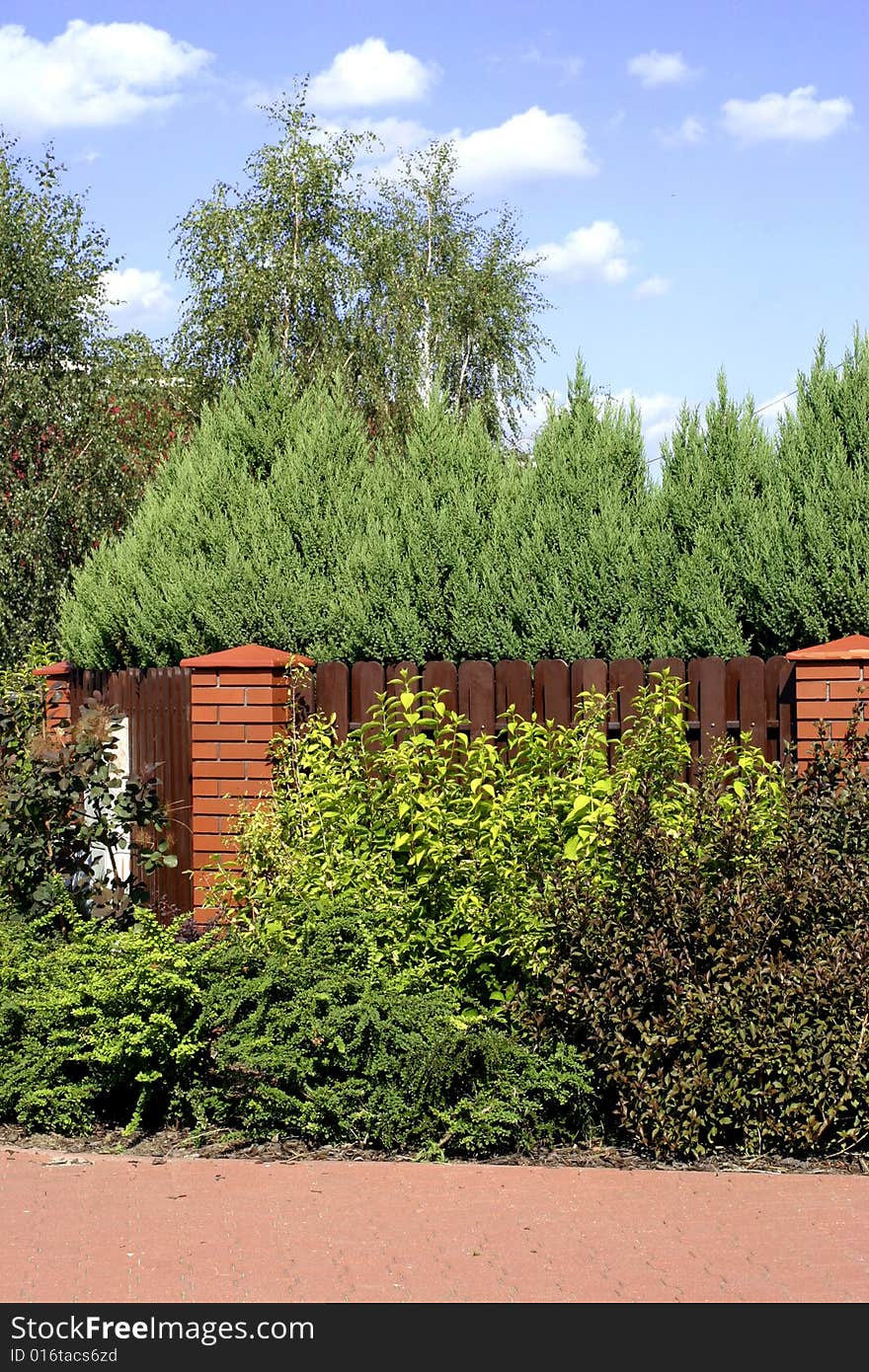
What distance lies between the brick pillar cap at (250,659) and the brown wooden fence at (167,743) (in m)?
0.81

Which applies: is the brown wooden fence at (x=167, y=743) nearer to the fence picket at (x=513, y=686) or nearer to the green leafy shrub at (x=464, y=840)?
the green leafy shrub at (x=464, y=840)

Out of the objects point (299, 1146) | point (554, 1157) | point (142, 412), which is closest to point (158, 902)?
point (299, 1146)

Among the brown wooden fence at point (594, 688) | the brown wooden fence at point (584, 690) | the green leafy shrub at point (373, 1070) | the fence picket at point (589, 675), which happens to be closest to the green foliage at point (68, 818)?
the brown wooden fence at point (584, 690)

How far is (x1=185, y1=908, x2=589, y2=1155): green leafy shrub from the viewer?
17.0 feet

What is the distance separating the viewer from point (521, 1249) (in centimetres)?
410

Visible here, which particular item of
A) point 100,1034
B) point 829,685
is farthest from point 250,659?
point 829,685

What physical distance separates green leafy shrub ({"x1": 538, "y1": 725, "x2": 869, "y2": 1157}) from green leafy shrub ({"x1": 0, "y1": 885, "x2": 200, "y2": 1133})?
152 cm

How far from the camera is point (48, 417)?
16453mm

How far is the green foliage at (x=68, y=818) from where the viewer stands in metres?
6.22

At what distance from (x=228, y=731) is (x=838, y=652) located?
10.9 ft

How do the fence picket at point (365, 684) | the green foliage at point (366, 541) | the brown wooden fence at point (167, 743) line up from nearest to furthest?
the fence picket at point (365, 684)
the green foliage at point (366, 541)
the brown wooden fence at point (167, 743)

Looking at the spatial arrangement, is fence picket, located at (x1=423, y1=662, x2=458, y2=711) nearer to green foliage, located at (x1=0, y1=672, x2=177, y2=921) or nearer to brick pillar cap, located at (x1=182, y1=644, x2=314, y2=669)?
brick pillar cap, located at (x1=182, y1=644, x2=314, y2=669)

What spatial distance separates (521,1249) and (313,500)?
564 centimetres

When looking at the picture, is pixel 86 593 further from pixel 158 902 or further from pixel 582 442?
pixel 582 442
